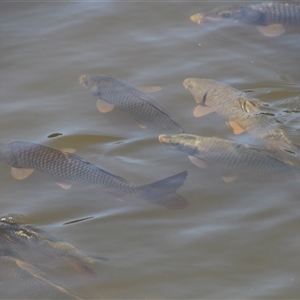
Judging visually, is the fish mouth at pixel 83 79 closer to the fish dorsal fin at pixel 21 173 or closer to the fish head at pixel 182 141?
the fish head at pixel 182 141

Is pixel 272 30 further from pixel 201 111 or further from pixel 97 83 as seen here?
pixel 97 83

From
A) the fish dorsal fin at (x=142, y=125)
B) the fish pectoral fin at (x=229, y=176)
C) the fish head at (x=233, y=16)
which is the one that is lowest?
the fish pectoral fin at (x=229, y=176)

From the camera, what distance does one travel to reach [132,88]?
5410mm

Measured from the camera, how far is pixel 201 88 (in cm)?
546

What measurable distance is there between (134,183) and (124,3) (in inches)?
120

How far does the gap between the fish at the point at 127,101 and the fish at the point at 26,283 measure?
1.70m

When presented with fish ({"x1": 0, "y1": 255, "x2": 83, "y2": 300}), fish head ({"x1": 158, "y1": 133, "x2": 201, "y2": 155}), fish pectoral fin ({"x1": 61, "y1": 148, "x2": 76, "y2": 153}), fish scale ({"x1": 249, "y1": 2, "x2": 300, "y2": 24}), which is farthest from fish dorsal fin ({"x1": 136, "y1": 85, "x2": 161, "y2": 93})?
fish ({"x1": 0, "y1": 255, "x2": 83, "y2": 300})

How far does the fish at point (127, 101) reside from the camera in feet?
16.8

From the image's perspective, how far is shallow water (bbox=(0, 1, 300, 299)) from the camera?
3.95 meters

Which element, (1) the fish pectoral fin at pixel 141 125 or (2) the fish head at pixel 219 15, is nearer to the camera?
(1) the fish pectoral fin at pixel 141 125

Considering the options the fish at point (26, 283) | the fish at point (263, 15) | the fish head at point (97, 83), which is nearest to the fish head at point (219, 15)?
the fish at point (263, 15)

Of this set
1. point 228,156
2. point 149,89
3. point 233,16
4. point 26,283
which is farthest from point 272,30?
point 26,283

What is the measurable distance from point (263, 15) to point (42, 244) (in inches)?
144

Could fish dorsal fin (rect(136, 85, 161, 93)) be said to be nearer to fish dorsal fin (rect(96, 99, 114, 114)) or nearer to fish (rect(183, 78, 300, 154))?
fish (rect(183, 78, 300, 154))
